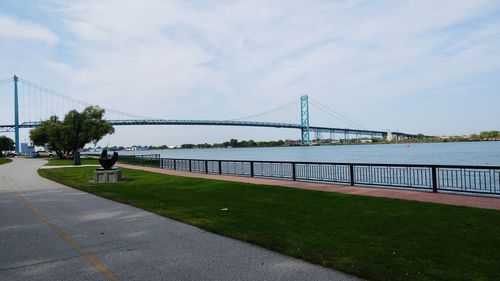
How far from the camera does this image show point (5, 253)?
20.7ft

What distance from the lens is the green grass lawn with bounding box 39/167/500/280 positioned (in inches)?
199

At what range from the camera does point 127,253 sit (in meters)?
6.06

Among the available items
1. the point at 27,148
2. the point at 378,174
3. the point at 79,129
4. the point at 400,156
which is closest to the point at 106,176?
the point at 378,174

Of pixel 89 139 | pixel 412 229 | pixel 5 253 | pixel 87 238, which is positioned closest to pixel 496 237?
pixel 412 229

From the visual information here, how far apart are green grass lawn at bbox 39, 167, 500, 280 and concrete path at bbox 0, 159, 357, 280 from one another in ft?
1.34

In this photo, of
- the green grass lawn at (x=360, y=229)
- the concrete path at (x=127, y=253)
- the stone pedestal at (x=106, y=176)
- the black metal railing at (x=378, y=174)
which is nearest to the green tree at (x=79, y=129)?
the black metal railing at (x=378, y=174)

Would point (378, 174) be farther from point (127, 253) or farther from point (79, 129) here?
point (79, 129)

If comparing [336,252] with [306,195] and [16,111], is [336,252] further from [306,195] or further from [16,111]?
[16,111]

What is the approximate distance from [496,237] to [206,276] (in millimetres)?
4520

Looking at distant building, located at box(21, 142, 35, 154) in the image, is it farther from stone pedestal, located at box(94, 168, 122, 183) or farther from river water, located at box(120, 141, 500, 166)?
stone pedestal, located at box(94, 168, 122, 183)

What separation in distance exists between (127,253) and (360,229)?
12.7ft

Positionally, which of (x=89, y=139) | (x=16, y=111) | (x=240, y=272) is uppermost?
(x=16, y=111)

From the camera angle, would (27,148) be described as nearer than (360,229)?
No

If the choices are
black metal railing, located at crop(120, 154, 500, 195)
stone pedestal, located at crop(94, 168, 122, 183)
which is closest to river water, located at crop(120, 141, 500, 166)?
black metal railing, located at crop(120, 154, 500, 195)
